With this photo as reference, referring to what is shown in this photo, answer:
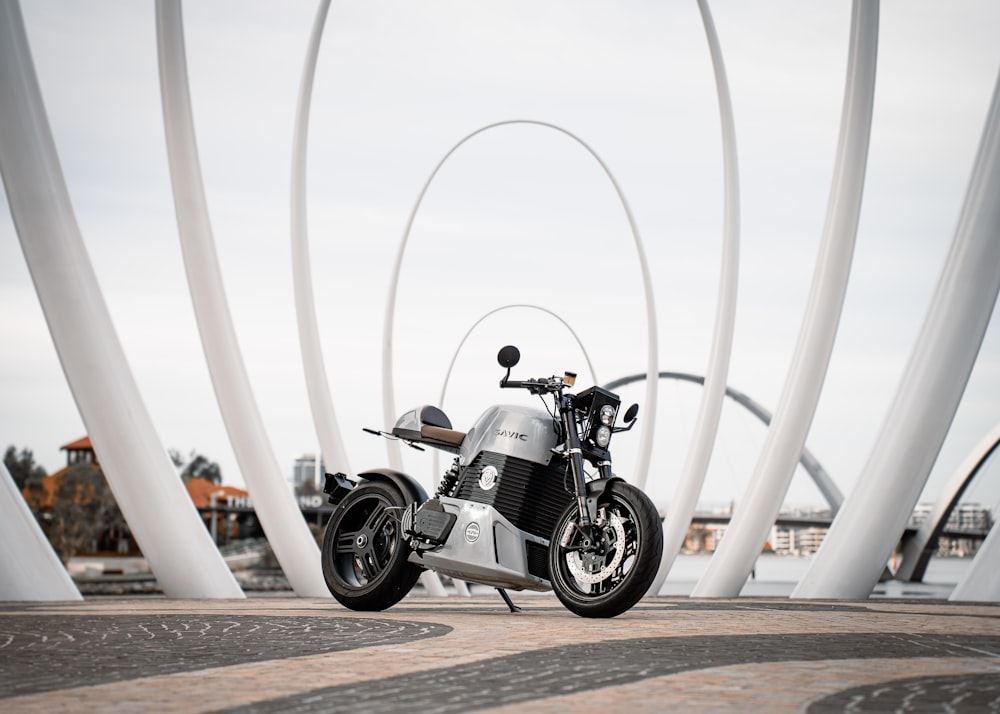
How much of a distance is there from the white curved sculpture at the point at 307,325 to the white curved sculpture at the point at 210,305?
4.42 metres

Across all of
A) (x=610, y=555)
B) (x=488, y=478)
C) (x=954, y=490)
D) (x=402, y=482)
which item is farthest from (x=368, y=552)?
(x=954, y=490)

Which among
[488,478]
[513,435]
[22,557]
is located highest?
[513,435]

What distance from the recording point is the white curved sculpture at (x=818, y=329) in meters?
16.0

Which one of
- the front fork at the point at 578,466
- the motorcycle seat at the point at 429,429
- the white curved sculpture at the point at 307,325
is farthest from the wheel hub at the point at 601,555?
the white curved sculpture at the point at 307,325

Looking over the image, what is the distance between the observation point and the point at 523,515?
28.8 feet

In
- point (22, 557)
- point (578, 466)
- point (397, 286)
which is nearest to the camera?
point (578, 466)

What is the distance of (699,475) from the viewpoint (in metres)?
23.2

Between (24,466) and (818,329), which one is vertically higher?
(24,466)

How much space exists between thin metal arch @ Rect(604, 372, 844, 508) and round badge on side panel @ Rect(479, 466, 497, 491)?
54776mm

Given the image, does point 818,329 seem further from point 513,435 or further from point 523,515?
point 523,515

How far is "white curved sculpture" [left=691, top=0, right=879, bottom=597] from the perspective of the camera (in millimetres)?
15984

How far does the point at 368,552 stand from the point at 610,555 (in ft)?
7.66

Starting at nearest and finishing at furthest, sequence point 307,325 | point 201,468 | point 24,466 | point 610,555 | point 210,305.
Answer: point 610,555
point 210,305
point 307,325
point 24,466
point 201,468

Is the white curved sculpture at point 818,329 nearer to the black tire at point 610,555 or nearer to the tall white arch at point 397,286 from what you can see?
the black tire at point 610,555
